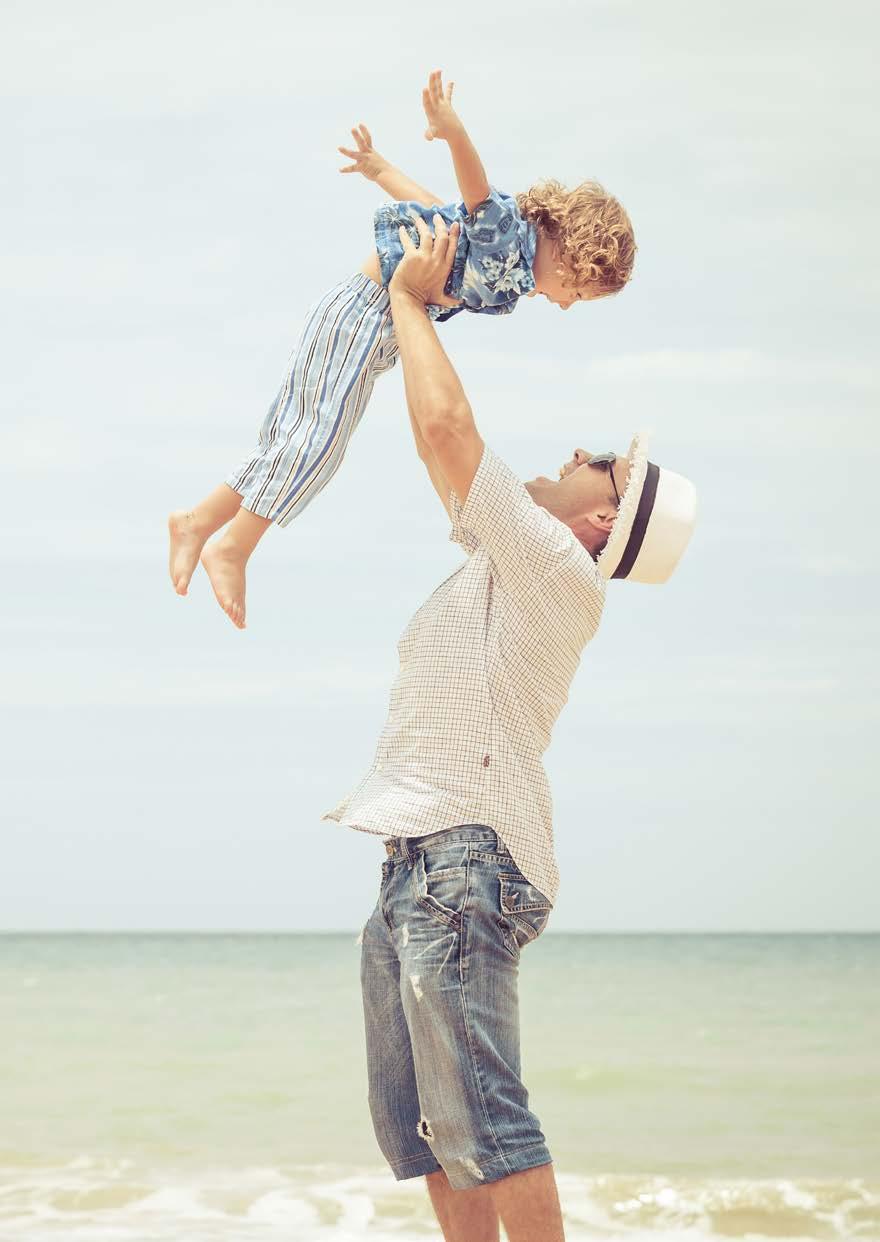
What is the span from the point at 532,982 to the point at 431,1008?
1632cm

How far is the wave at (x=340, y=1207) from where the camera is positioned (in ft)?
19.2

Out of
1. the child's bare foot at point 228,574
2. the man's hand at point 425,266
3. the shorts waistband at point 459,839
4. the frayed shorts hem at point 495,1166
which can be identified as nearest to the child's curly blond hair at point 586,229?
the man's hand at point 425,266

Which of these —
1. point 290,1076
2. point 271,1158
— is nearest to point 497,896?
point 271,1158

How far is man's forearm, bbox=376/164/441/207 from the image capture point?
9.71 ft

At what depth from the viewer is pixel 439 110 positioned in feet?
8.60

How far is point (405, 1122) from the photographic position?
8.14ft

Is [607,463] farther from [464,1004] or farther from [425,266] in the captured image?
[464,1004]

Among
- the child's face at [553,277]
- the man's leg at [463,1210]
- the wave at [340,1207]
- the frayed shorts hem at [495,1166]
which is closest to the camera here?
the frayed shorts hem at [495,1166]

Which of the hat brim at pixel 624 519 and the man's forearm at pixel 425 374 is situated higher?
the man's forearm at pixel 425 374

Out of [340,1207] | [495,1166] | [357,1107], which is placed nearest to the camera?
[495,1166]

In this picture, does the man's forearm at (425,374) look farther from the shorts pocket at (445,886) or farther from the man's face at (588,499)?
the shorts pocket at (445,886)

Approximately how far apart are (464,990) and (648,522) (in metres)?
0.83

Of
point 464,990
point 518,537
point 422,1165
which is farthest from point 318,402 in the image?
point 422,1165

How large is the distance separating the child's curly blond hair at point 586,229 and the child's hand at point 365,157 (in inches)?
14.7
